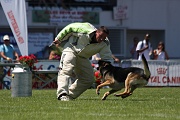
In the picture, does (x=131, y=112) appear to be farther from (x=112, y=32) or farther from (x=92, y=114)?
(x=112, y=32)

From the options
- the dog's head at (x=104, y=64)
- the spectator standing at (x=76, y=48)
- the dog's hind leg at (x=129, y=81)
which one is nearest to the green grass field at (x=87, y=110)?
the spectator standing at (x=76, y=48)

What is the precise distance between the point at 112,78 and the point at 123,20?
58.2 ft

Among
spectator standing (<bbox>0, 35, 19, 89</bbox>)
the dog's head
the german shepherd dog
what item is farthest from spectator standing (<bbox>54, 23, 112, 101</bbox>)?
spectator standing (<bbox>0, 35, 19, 89</bbox>)

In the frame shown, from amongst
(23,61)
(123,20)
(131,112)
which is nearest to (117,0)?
(123,20)

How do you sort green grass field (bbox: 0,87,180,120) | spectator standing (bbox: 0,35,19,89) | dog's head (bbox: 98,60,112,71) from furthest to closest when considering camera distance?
spectator standing (bbox: 0,35,19,89) < dog's head (bbox: 98,60,112,71) < green grass field (bbox: 0,87,180,120)

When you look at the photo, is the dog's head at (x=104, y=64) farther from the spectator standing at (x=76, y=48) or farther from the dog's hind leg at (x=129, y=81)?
the dog's hind leg at (x=129, y=81)

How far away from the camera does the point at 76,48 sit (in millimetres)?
15047

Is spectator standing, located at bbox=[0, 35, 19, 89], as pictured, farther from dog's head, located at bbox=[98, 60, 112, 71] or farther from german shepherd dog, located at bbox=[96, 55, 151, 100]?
german shepherd dog, located at bbox=[96, 55, 151, 100]

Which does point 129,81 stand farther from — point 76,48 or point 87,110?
point 87,110

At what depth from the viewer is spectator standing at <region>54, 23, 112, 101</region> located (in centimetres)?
1486

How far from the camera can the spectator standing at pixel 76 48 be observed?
48.8ft

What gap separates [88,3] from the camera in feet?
107

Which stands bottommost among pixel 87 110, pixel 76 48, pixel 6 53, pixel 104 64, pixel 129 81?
pixel 87 110

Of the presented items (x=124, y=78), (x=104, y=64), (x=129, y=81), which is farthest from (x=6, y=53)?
(x=129, y=81)
